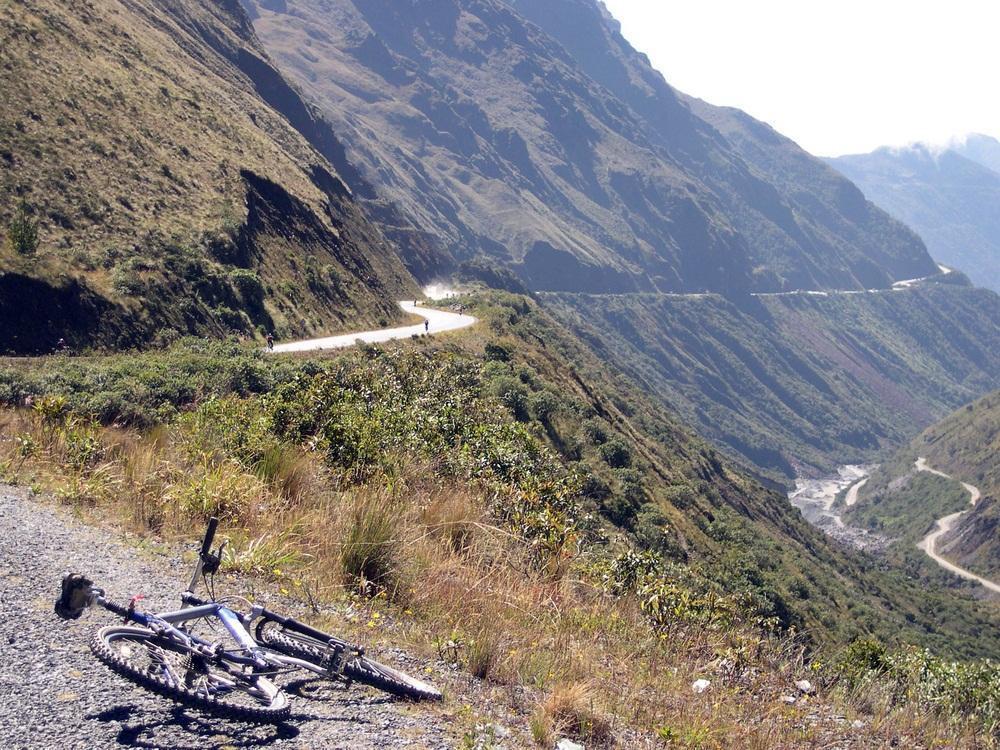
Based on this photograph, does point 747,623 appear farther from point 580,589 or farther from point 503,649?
point 503,649

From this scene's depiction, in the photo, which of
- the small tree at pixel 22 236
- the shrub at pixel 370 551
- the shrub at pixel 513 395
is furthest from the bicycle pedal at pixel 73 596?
the small tree at pixel 22 236

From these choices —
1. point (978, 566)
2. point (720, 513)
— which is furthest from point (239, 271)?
point (978, 566)

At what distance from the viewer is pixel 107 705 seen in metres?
3.79

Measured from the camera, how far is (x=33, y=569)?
5.23 meters

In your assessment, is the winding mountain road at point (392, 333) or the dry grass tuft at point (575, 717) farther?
the winding mountain road at point (392, 333)

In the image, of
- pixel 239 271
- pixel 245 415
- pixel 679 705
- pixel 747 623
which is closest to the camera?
pixel 679 705

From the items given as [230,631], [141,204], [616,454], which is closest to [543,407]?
[616,454]

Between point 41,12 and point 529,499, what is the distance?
6985 centimetres

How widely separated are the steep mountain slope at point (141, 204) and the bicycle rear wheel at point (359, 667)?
39633 mm

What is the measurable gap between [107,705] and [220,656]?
60 centimetres

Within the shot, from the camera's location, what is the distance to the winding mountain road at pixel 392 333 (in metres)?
50.7

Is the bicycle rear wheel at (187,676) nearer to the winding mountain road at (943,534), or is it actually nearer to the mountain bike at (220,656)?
the mountain bike at (220,656)

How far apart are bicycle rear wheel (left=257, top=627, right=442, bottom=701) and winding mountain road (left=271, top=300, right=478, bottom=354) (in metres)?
43.1

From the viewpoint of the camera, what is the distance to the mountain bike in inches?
149
